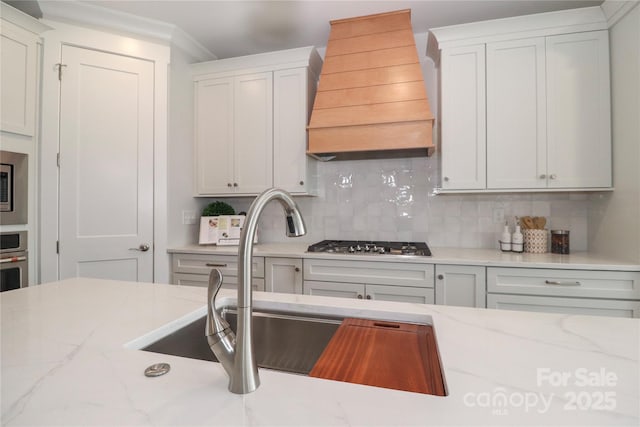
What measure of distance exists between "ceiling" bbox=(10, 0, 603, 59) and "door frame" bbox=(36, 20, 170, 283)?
0.23m

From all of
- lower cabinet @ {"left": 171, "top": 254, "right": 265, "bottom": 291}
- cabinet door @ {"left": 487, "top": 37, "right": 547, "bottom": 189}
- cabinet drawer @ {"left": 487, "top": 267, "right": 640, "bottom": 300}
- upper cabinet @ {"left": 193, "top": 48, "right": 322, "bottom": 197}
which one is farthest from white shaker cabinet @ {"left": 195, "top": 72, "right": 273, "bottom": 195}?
cabinet drawer @ {"left": 487, "top": 267, "right": 640, "bottom": 300}

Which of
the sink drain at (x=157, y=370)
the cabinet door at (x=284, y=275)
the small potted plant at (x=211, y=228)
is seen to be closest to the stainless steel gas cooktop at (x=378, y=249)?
the cabinet door at (x=284, y=275)

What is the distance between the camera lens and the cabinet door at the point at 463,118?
2.21 metres

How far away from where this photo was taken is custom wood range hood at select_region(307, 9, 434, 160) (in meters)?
2.20

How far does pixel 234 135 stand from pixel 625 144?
2.75 meters

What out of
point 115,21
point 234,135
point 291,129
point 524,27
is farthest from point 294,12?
point 524,27

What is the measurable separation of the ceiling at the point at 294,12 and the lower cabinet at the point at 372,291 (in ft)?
6.56

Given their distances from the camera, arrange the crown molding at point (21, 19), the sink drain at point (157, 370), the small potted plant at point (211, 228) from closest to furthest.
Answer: the sink drain at point (157, 370) < the crown molding at point (21, 19) < the small potted plant at point (211, 228)

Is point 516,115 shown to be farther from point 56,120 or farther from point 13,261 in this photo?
point 13,261

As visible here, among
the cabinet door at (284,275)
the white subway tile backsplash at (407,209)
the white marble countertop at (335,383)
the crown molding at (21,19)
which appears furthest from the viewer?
the white subway tile backsplash at (407,209)

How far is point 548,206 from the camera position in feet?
7.91

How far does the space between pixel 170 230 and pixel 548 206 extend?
118 inches

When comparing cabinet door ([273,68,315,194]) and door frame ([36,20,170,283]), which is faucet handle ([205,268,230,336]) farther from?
door frame ([36,20,170,283])

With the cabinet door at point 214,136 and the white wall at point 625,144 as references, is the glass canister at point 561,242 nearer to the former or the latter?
the white wall at point 625,144
